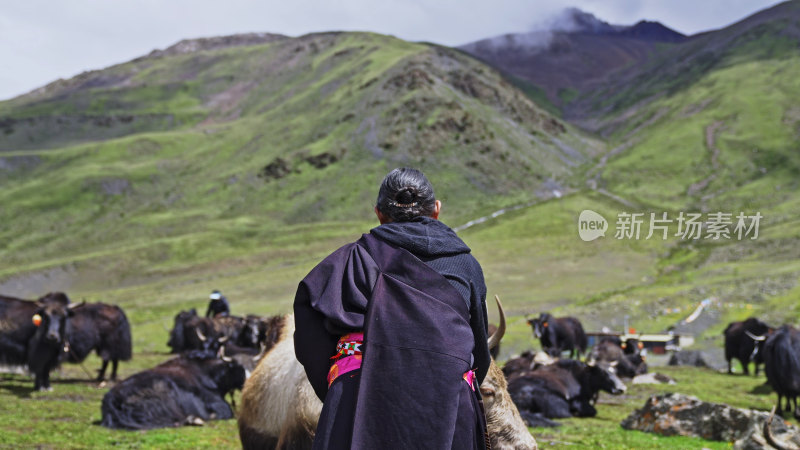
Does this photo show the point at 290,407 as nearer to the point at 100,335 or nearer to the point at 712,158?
the point at 100,335

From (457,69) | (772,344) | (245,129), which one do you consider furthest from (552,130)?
(772,344)

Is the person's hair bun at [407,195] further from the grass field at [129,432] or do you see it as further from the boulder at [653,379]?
the boulder at [653,379]

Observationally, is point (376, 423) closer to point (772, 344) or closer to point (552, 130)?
point (772, 344)

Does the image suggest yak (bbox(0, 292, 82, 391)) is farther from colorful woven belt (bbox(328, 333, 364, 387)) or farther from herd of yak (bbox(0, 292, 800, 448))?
colorful woven belt (bbox(328, 333, 364, 387))

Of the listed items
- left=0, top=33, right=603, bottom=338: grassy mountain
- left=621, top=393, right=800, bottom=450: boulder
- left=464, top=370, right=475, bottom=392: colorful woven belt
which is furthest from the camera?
left=0, top=33, right=603, bottom=338: grassy mountain

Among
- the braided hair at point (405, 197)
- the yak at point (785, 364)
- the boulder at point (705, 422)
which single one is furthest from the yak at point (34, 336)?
the yak at point (785, 364)

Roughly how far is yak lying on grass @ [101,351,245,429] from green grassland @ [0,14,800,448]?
0.59m

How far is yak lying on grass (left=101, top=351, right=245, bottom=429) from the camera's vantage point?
1258cm

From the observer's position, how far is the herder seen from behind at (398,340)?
3584mm

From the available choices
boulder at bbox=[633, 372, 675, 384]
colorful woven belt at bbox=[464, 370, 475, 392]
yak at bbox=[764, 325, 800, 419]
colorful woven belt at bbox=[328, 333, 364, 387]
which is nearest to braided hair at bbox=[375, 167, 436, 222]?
colorful woven belt at bbox=[328, 333, 364, 387]

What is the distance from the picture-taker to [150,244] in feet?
320

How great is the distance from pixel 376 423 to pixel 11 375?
18.6 metres

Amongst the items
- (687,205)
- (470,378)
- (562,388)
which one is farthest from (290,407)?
(687,205)

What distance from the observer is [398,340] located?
3615mm
